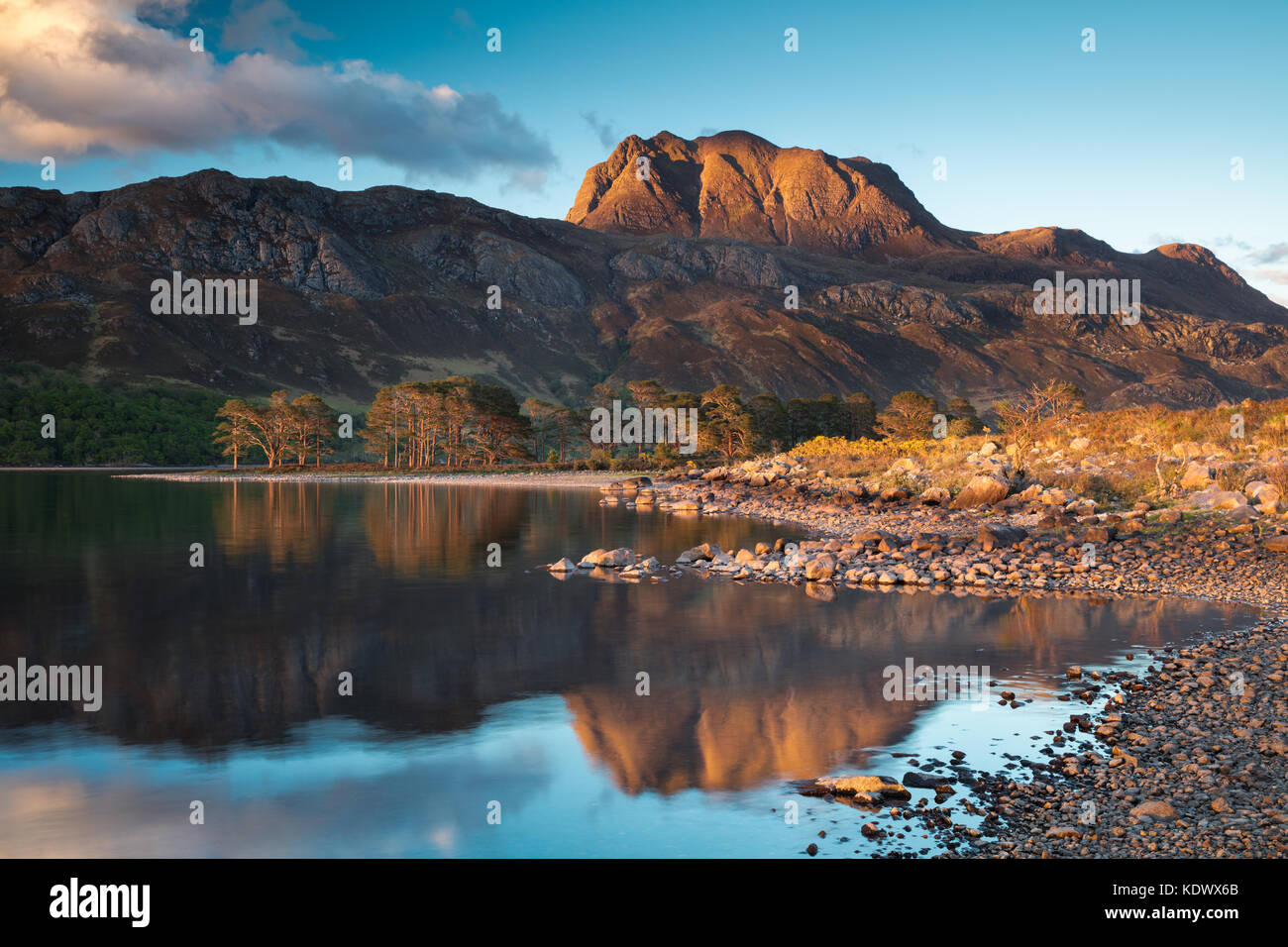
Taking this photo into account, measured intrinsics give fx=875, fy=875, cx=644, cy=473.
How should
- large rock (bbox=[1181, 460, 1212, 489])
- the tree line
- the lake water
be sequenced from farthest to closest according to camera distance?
the tree line
large rock (bbox=[1181, 460, 1212, 489])
the lake water

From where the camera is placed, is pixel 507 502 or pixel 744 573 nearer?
pixel 744 573

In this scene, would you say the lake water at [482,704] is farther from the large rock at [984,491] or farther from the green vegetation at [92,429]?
the green vegetation at [92,429]

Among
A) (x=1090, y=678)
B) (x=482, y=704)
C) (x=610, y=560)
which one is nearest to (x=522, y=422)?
Answer: (x=610, y=560)

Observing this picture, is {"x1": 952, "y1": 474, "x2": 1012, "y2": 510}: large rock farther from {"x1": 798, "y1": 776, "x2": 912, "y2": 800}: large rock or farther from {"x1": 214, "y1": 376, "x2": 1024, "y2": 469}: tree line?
{"x1": 214, "y1": 376, "x2": 1024, "y2": 469}: tree line

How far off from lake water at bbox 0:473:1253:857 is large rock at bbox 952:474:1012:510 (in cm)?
1323

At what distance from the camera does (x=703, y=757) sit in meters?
8.84

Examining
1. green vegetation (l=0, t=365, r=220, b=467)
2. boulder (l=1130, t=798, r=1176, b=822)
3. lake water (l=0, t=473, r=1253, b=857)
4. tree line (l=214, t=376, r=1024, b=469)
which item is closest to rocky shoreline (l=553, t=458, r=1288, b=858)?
boulder (l=1130, t=798, r=1176, b=822)

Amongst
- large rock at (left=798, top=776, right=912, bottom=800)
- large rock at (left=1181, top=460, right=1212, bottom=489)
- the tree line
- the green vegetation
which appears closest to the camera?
large rock at (left=798, top=776, right=912, bottom=800)

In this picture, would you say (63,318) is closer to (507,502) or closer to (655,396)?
(655,396)

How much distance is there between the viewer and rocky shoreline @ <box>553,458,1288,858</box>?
649cm
